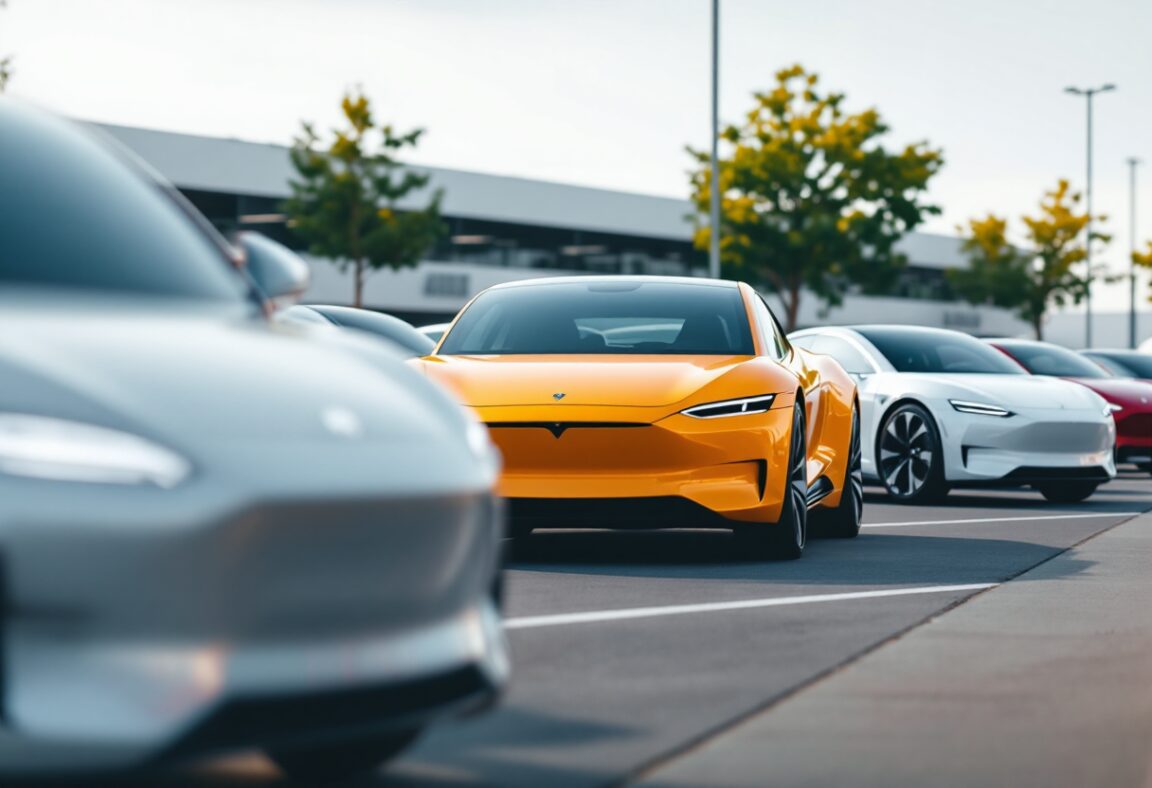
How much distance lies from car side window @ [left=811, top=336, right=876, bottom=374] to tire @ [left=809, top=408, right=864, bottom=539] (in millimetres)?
3671

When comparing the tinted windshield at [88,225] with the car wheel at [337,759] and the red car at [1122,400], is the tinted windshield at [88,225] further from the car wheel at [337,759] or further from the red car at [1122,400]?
the red car at [1122,400]

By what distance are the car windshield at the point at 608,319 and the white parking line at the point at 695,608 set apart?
1.79 metres

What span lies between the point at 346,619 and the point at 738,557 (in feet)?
19.9

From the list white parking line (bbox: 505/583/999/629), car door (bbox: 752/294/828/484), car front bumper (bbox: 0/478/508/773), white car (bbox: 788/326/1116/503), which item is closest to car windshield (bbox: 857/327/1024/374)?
white car (bbox: 788/326/1116/503)

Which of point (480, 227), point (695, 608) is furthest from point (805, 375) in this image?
point (480, 227)

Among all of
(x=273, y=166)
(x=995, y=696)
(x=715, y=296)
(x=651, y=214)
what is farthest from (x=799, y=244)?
(x=995, y=696)

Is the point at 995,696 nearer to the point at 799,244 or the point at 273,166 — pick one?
the point at 799,244

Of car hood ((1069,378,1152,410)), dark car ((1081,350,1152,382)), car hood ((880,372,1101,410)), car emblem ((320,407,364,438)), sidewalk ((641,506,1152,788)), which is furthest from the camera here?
dark car ((1081,350,1152,382))

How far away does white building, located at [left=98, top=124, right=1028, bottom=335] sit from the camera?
52.6 meters

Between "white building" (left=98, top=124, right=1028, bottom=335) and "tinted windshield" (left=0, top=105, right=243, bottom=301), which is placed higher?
"white building" (left=98, top=124, right=1028, bottom=335)

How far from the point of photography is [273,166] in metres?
54.3

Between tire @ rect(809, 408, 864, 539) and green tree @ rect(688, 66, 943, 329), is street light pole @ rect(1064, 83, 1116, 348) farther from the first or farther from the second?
tire @ rect(809, 408, 864, 539)

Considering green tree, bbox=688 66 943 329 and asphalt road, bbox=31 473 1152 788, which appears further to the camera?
green tree, bbox=688 66 943 329

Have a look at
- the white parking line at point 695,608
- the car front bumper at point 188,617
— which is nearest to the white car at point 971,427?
the white parking line at point 695,608
